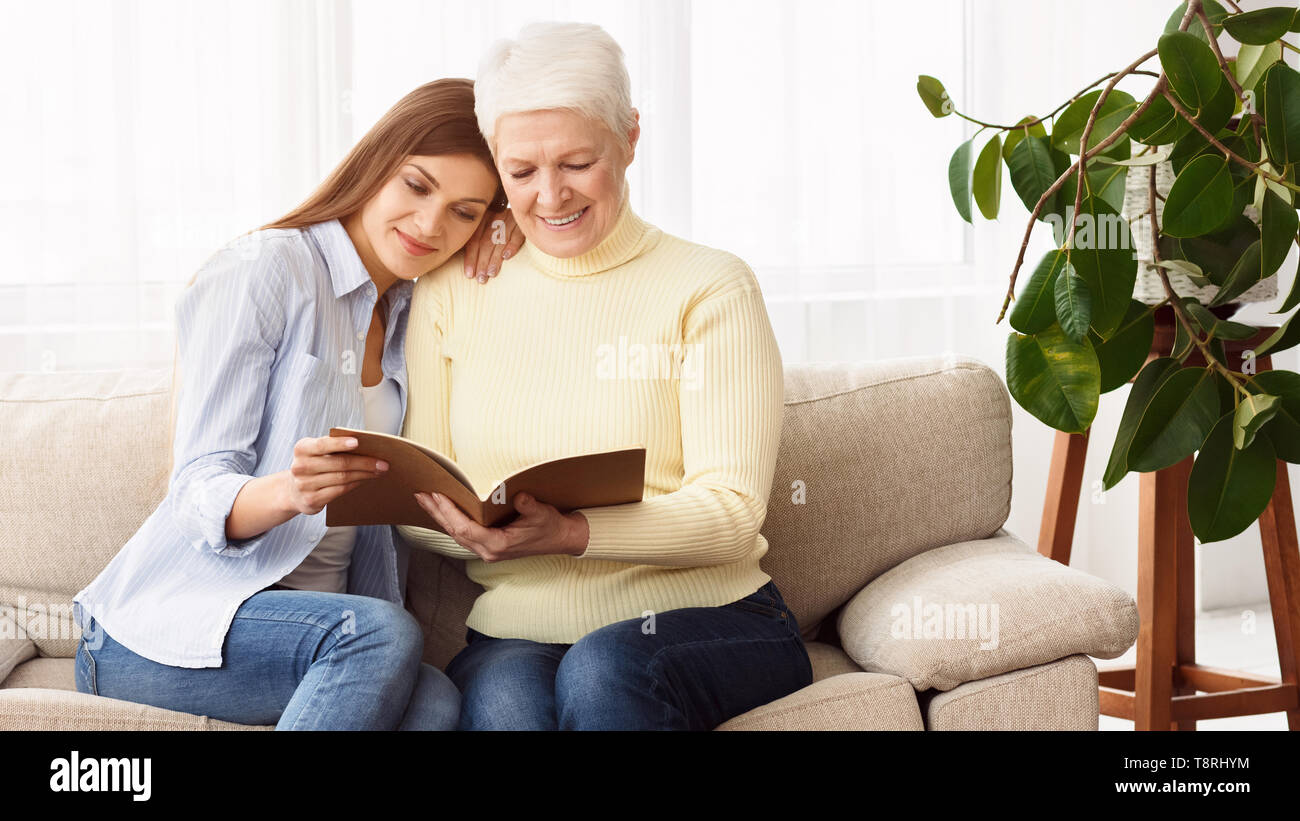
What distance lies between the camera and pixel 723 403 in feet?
4.81

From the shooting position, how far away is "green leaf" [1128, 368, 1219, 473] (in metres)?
1.35

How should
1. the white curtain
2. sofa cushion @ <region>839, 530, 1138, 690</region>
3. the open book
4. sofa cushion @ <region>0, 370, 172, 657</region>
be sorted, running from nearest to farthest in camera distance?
the open book
sofa cushion @ <region>839, 530, 1138, 690</region>
sofa cushion @ <region>0, 370, 172, 657</region>
the white curtain

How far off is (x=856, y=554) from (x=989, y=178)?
616mm

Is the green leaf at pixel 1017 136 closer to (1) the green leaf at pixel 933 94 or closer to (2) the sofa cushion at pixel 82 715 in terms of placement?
(1) the green leaf at pixel 933 94

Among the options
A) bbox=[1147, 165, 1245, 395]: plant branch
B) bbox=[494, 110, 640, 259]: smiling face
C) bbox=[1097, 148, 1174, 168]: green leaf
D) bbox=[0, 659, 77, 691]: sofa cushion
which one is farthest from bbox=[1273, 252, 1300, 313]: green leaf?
bbox=[0, 659, 77, 691]: sofa cushion

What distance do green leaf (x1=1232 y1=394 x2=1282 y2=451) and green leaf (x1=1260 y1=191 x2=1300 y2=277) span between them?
0.15 metres

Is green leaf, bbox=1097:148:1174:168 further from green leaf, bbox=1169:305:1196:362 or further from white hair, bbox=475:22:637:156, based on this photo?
white hair, bbox=475:22:637:156

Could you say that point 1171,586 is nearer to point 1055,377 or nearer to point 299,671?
point 1055,377

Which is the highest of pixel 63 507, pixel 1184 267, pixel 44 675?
pixel 1184 267

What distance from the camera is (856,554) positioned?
5.87ft

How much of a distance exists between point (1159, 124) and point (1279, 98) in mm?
135

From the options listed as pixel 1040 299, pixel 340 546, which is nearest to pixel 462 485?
pixel 340 546

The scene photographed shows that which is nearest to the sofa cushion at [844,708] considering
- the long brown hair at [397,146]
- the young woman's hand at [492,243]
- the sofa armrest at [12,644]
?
the young woman's hand at [492,243]
